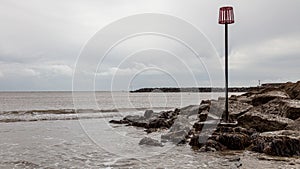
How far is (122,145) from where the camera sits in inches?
465

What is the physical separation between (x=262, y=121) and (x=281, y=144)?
313 cm

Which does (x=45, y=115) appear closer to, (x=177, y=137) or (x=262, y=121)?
(x=177, y=137)

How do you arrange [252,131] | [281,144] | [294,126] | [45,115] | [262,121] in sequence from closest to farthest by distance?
[281,144]
[294,126]
[252,131]
[262,121]
[45,115]

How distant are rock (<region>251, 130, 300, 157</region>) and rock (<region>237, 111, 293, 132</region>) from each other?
1.89m

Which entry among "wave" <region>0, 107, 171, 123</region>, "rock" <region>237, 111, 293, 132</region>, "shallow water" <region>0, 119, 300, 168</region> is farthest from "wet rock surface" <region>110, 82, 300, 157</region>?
"wave" <region>0, 107, 171, 123</region>

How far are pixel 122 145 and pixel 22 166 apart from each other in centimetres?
422

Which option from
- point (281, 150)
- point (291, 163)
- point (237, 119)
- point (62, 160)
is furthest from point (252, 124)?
point (62, 160)

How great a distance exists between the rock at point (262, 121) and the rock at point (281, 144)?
189 cm

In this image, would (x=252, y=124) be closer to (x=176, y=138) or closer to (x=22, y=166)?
(x=176, y=138)

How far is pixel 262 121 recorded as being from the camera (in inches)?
457

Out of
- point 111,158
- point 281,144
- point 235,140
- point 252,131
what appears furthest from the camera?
point 252,131

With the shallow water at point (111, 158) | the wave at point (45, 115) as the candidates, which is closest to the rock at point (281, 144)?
the shallow water at point (111, 158)

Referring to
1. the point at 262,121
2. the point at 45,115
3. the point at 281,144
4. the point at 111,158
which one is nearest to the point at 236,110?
the point at 262,121

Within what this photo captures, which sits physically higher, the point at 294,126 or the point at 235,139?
the point at 294,126
